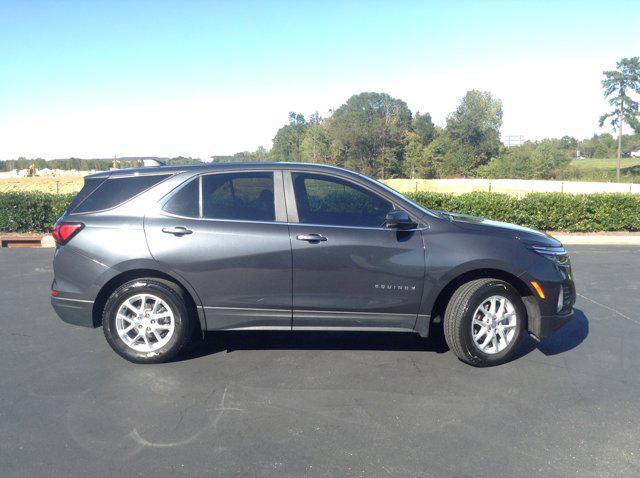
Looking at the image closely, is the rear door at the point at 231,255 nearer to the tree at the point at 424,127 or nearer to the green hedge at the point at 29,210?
the green hedge at the point at 29,210

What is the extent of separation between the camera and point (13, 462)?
3.20 metres

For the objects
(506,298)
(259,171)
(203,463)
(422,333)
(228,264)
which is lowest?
(203,463)

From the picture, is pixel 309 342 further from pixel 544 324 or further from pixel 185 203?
pixel 544 324

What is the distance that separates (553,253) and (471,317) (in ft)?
3.37

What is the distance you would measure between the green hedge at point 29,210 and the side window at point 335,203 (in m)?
9.63

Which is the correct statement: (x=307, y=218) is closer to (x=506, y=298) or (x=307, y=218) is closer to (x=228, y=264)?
(x=228, y=264)

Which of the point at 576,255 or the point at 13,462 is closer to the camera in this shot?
the point at 13,462

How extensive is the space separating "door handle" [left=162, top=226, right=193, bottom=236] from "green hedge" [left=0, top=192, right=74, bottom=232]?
30.0 feet

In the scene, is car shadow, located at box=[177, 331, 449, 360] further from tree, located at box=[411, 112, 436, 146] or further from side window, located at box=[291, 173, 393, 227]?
tree, located at box=[411, 112, 436, 146]

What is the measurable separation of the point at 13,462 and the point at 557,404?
383 cm

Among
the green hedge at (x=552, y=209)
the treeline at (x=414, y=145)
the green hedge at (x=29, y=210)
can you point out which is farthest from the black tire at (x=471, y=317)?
the treeline at (x=414, y=145)

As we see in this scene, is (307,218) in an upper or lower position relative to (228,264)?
upper

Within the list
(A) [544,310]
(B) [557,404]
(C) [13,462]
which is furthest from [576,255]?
(C) [13,462]

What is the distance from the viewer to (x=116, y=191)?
16.2 feet
